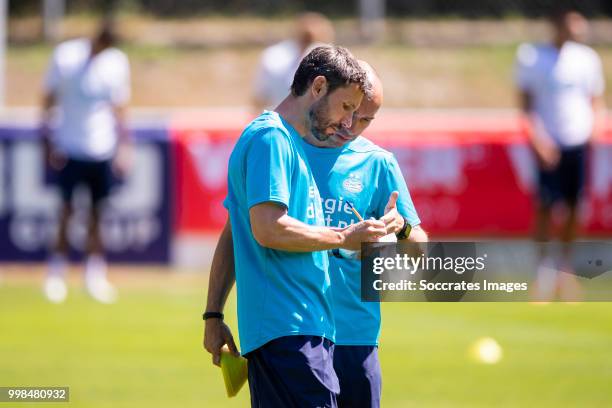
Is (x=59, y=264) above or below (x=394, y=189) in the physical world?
below

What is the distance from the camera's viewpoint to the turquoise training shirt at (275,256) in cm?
448

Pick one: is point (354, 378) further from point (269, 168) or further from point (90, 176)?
point (90, 176)

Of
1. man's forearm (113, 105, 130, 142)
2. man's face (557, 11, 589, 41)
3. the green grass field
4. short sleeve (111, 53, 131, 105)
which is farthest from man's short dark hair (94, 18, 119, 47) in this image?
man's face (557, 11, 589, 41)

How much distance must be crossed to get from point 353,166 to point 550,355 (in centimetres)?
483

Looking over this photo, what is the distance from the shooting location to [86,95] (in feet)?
40.9

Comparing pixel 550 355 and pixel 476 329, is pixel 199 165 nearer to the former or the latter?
pixel 476 329

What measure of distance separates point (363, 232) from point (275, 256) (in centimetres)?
35

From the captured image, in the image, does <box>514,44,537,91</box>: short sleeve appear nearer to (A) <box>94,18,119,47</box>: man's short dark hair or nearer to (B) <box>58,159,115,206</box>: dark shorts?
(A) <box>94,18,119,47</box>: man's short dark hair

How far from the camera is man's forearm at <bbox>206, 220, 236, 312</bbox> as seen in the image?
192 inches

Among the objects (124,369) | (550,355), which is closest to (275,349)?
(124,369)

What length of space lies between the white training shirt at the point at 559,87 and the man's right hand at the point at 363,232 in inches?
334

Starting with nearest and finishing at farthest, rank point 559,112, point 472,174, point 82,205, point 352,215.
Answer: point 352,215, point 559,112, point 82,205, point 472,174

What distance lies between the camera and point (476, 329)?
10625 millimetres

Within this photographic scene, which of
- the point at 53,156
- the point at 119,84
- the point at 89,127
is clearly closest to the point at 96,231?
the point at 53,156
